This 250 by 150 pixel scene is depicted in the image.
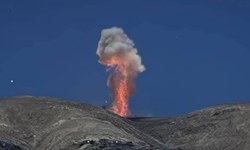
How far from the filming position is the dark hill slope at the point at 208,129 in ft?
274

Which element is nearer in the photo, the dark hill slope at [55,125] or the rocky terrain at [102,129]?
the rocky terrain at [102,129]

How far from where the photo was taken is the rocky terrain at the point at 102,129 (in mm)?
74706

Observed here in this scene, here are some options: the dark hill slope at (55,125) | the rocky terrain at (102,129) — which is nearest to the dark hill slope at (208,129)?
the rocky terrain at (102,129)

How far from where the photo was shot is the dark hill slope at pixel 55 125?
76.9m

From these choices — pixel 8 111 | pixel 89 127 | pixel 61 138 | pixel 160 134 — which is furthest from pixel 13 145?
pixel 160 134

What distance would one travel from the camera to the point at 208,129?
307 feet

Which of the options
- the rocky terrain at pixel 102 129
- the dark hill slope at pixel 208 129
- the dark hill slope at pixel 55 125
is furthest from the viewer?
the dark hill slope at pixel 208 129

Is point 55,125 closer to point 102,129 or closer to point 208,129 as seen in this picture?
point 102,129

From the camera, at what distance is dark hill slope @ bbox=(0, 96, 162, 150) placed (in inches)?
3029

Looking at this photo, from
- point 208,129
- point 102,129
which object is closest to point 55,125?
point 102,129

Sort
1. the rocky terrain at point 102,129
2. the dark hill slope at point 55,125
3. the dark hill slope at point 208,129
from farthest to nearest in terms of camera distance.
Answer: the dark hill slope at point 208,129 → the dark hill slope at point 55,125 → the rocky terrain at point 102,129

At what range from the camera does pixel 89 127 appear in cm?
8125

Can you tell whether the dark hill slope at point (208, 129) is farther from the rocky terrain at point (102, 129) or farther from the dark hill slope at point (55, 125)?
the dark hill slope at point (55, 125)

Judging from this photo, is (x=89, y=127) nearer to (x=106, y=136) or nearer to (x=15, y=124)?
(x=106, y=136)
